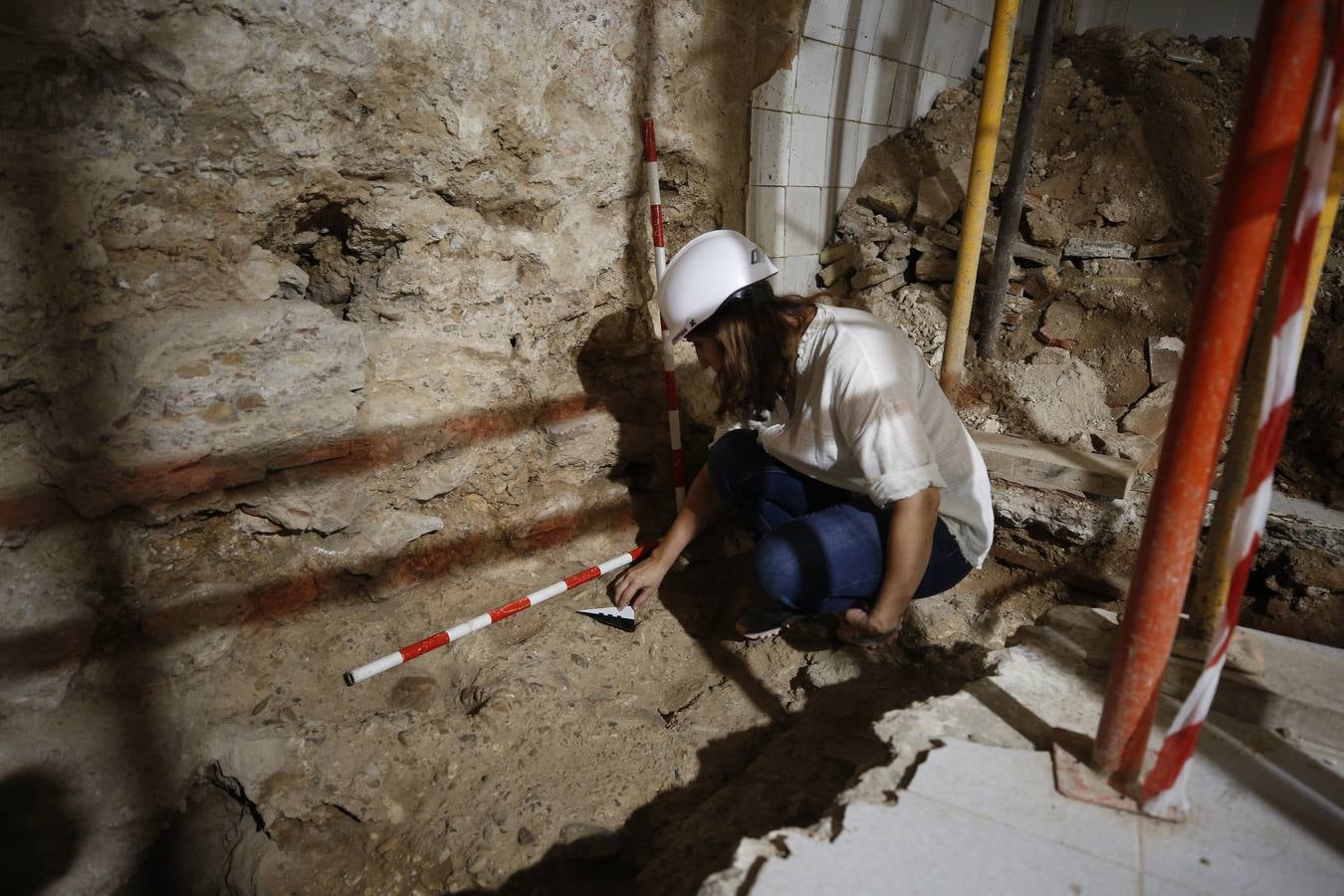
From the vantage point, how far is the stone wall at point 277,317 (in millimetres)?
1854

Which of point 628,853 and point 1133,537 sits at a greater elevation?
point 1133,537

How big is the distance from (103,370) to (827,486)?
2166 mm

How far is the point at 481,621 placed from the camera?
2.39m

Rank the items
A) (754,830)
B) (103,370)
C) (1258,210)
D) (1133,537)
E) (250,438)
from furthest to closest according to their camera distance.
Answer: (1133,537) → (250,438) → (103,370) → (754,830) → (1258,210)

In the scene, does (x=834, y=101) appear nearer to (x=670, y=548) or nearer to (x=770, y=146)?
(x=770, y=146)

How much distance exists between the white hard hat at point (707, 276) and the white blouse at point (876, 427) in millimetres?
240

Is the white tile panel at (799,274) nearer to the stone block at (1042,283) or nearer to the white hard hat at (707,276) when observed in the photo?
the stone block at (1042,283)

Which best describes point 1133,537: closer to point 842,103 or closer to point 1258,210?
point 1258,210

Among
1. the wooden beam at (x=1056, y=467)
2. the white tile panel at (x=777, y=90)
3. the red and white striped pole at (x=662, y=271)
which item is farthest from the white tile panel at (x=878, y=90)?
the wooden beam at (x=1056, y=467)

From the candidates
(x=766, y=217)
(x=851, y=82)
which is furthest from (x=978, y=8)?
(x=766, y=217)

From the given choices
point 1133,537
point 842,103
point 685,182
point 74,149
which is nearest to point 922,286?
point 842,103

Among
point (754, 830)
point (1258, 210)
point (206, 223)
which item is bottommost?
point (754, 830)

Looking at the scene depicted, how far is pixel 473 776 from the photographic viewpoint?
2.01 m

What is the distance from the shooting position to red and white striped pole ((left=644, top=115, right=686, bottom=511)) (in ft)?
8.84
